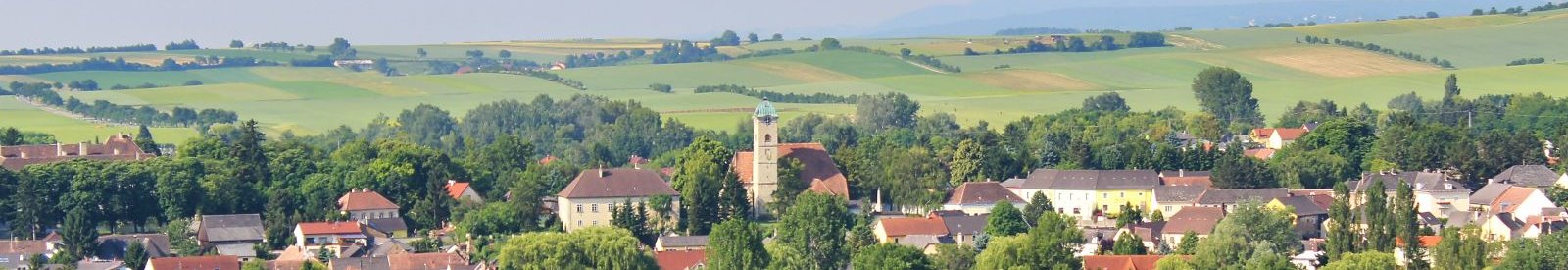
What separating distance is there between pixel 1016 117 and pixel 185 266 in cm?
7118

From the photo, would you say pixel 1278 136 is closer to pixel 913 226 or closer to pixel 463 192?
pixel 913 226

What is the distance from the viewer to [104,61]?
651ft

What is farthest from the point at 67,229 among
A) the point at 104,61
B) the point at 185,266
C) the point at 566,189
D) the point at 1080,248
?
the point at 104,61

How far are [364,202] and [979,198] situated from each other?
18.7 meters

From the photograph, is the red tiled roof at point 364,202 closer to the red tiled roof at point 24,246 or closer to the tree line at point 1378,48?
the red tiled roof at point 24,246

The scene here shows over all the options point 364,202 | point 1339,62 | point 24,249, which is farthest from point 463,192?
point 1339,62

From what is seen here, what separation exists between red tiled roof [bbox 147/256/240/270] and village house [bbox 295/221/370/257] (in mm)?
3817

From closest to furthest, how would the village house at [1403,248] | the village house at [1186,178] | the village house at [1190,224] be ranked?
the village house at [1403,248]
the village house at [1190,224]
the village house at [1186,178]

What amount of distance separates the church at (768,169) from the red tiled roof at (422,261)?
14.4m

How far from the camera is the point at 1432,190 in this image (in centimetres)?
8744

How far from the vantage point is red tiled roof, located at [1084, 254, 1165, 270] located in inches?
2776

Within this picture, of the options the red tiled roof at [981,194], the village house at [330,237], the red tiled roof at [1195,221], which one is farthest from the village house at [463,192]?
the red tiled roof at [1195,221]

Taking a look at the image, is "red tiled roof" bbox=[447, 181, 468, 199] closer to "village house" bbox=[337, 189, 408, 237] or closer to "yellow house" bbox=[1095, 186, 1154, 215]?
"village house" bbox=[337, 189, 408, 237]

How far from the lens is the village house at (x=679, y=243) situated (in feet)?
259
